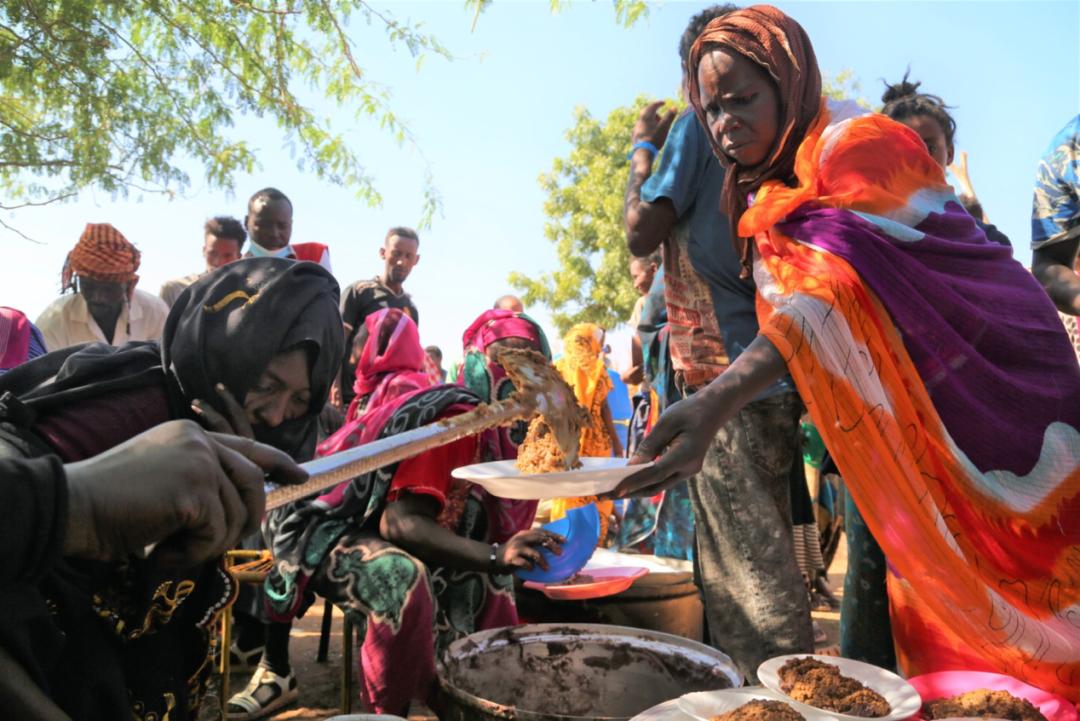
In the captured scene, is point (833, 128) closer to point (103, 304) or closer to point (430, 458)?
point (430, 458)

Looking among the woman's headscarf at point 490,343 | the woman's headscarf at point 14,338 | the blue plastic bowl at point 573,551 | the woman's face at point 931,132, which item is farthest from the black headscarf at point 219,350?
the woman's face at point 931,132

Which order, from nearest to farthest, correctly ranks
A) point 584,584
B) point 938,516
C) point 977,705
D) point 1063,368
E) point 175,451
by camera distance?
1. point 175,451
2. point 977,705
3. point 938,516
4. point 1063,368
5. point 584,584

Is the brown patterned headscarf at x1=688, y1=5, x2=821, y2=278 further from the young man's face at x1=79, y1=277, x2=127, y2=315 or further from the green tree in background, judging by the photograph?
the green tree in background

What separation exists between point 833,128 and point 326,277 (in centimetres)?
129

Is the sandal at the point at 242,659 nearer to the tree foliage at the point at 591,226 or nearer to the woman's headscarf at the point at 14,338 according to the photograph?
the woman's headscarf at the point at 14,338

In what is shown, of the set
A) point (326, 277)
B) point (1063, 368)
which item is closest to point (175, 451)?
point (326, 277)

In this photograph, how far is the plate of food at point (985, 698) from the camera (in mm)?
1675

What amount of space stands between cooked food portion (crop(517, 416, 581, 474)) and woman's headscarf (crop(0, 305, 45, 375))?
8.67 ft

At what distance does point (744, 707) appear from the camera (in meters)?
1.56

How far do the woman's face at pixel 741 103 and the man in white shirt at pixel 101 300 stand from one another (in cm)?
357

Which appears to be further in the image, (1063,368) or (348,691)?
(348,691)

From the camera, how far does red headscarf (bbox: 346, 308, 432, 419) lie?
12.2 feet

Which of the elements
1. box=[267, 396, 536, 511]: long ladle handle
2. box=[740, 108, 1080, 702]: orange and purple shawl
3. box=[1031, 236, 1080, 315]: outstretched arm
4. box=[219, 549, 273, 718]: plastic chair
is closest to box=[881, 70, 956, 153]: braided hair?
box=[1031, 236, 1080, 315]: outstretched arm

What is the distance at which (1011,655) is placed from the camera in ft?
6.42
